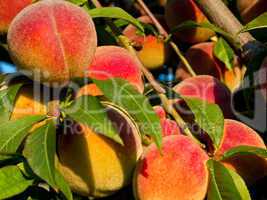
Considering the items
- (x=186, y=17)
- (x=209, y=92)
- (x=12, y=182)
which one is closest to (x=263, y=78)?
(x=209, y=92)

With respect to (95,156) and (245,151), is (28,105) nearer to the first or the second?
(95,156)

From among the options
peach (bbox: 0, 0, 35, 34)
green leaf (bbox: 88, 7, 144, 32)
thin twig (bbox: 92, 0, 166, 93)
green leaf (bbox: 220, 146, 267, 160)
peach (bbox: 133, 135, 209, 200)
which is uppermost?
green leaf (bbox: 88, 7, 144, 32)

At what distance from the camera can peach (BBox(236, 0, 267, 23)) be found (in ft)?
5.22

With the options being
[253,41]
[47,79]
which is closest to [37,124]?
[47,79]

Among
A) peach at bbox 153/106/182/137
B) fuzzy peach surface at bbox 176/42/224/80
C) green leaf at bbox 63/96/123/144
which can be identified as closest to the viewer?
green leaf at bbox 63/96/123/144

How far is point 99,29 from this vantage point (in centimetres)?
143

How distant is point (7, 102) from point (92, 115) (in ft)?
0.72

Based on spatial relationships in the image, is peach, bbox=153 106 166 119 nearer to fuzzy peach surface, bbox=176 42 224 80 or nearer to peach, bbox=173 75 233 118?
peach, bbox=173 75 233 118

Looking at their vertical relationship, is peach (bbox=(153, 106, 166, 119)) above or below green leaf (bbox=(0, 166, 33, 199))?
above

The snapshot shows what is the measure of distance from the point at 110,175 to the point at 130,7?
88 cm

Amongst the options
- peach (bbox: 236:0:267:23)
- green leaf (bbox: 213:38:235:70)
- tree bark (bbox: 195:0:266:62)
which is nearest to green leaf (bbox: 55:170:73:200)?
tree bark (bbox: 195:0:266:62)

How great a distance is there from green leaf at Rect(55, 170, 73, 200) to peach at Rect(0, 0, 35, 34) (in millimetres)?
419

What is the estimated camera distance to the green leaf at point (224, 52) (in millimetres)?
1561

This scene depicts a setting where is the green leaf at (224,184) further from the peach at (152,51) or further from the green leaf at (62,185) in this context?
the peach at (152,51)
